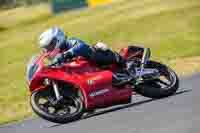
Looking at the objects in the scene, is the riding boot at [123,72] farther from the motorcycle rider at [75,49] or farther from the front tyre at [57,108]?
the front tyre at [57,108]

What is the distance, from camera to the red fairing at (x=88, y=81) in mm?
10219

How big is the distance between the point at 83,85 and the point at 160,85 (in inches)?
55.8

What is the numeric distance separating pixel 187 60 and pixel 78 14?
69.5ft

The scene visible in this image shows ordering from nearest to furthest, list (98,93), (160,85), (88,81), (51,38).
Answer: (51,38) → (88,81) → (98,93) → (160,85)

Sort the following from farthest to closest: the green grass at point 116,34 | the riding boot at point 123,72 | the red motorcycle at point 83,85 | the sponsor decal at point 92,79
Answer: the green grass at point 116,34 < the riding boot at point 123,72 < the sponsor decal at point 92,79 < the red motorcycle at point 83,85

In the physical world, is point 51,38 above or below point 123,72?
above

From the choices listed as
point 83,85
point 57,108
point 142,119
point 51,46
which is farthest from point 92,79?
point 142,119

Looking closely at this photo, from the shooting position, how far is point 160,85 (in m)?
11.1

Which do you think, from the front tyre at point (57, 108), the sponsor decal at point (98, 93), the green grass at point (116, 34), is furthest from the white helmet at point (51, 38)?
the green grass at point (116, 34)

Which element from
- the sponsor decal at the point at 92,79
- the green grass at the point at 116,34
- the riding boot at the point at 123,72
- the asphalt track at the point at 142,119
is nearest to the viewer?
the asphalt track at the point at 142,119

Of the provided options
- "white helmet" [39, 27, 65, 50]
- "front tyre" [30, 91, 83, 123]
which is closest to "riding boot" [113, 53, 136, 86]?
"front tyre" [30, 91, 83, 123]

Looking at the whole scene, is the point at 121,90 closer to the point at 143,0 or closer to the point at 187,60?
the point at 187,60

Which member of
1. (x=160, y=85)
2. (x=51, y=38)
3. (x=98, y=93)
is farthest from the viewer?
(x=160, y=85)

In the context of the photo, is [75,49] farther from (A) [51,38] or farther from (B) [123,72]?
(B) [123,72]
